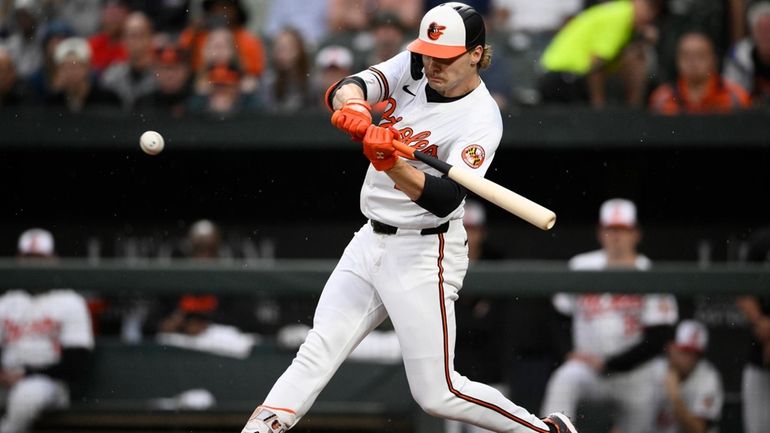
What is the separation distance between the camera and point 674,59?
7141 millimetres

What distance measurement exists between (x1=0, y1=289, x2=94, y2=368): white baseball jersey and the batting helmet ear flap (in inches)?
113

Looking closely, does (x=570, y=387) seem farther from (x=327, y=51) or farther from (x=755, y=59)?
(x=327, y=51)

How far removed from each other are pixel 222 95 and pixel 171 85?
0.36m

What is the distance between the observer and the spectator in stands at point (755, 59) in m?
7.17

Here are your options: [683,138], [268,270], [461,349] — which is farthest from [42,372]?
[683,138]

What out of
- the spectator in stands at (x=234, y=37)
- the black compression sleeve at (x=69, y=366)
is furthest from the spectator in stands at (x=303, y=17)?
the black compression sleeve at (x=69, y=366)

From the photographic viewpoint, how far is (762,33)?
715cm

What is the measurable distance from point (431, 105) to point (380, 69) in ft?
0.84

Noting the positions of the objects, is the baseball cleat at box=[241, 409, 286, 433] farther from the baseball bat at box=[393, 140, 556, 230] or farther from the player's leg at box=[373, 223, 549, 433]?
the baseball bat at box=[393, 140, 556, 230]

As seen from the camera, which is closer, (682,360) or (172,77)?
(682,360)

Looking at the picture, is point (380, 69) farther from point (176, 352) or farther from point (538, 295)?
point (176, 352)

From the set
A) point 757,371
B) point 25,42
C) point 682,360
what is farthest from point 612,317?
point 25,42

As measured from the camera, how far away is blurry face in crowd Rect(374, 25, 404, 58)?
732 cm

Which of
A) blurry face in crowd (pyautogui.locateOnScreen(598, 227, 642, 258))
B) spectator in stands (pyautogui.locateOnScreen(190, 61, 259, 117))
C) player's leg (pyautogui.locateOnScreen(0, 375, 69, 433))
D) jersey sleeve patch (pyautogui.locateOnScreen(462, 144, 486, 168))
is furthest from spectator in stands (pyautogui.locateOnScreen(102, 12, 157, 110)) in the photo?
jersey sleeve patch (pyautogui.locateOnScreen(462, 144, 486, 168))
